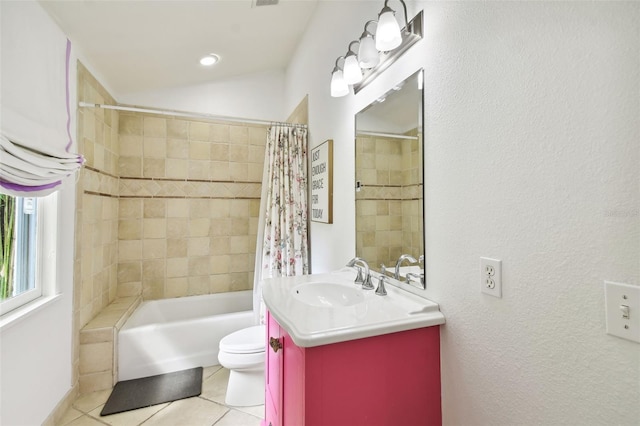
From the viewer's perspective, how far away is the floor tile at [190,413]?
1667mm

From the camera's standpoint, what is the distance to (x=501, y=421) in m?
0.81

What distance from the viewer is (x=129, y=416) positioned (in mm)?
1724

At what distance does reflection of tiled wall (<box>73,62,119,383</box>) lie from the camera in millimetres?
1940

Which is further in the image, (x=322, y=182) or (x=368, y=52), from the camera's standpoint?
(x=322, y=182)

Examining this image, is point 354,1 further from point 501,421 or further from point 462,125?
point 501,421

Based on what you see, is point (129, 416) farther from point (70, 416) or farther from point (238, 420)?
point (238, 420)

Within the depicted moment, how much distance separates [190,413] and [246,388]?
35cm

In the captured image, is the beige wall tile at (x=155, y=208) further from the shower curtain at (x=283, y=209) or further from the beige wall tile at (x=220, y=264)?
the shower curtain at (x=283, y=209)

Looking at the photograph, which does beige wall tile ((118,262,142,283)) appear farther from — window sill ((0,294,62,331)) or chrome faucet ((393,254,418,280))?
chrome faucet ((393,254,418,280))

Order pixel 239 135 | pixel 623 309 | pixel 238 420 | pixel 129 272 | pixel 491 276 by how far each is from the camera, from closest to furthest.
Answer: pixel 623 309 → pixel 491 276 → pixel 238 420 → pixel 129 272 → pixel 239 135

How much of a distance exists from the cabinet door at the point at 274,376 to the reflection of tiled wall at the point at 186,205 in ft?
5.99

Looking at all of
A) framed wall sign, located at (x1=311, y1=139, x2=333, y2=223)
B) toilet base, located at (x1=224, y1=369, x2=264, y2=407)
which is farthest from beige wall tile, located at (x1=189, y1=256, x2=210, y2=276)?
framed wall sign, located at (x1=311, y1=139, x2=333, y2=223)

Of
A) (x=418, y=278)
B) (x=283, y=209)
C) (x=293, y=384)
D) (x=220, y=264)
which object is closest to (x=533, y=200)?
(x=418, y=278)

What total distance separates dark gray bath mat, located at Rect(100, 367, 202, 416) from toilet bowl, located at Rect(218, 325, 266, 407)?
0.31 meters
